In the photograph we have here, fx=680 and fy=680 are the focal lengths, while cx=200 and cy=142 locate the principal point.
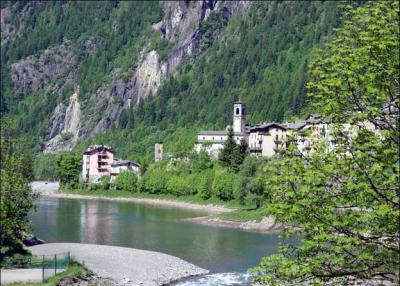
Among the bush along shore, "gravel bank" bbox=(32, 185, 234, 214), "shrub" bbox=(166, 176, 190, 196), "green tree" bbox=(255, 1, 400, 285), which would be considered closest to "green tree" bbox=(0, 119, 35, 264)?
"green tree" bbox=(255, 1, 400, 285)

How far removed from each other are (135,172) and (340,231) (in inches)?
6980

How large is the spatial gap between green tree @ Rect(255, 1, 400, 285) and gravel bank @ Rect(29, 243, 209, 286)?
121 feet

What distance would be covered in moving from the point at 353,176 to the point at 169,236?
229 feet

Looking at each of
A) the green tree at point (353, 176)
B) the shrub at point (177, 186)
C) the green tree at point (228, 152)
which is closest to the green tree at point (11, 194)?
the green tree at point (353, 176)

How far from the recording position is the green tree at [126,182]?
568ft

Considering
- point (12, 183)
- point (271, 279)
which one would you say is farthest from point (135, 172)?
point (271, 279)

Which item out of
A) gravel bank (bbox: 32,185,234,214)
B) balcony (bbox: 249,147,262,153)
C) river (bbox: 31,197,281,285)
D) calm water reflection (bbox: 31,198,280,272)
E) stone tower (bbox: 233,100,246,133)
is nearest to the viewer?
river (bbox: 31,197,281,285)

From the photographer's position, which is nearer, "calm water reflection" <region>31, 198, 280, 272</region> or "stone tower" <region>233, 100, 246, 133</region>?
"calm water reflection" <region>31, 198, 280, 272</region>

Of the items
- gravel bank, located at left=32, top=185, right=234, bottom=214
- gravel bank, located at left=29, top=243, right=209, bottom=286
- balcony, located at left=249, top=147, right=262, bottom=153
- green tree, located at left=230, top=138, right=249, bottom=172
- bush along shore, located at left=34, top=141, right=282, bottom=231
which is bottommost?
gravel bank, located at left=29, top=243, right=209, bottom=286

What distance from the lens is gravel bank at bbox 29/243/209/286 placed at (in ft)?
173

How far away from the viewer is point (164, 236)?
82.5 meters

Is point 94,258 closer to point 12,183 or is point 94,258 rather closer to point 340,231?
point 12,183

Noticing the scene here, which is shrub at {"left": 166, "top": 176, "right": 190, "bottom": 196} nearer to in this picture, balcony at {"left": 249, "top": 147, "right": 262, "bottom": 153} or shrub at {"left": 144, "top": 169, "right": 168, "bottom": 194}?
shrub at {"left": 144, "top": 169, "right": 168, "bottom": 194}

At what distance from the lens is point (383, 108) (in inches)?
564
